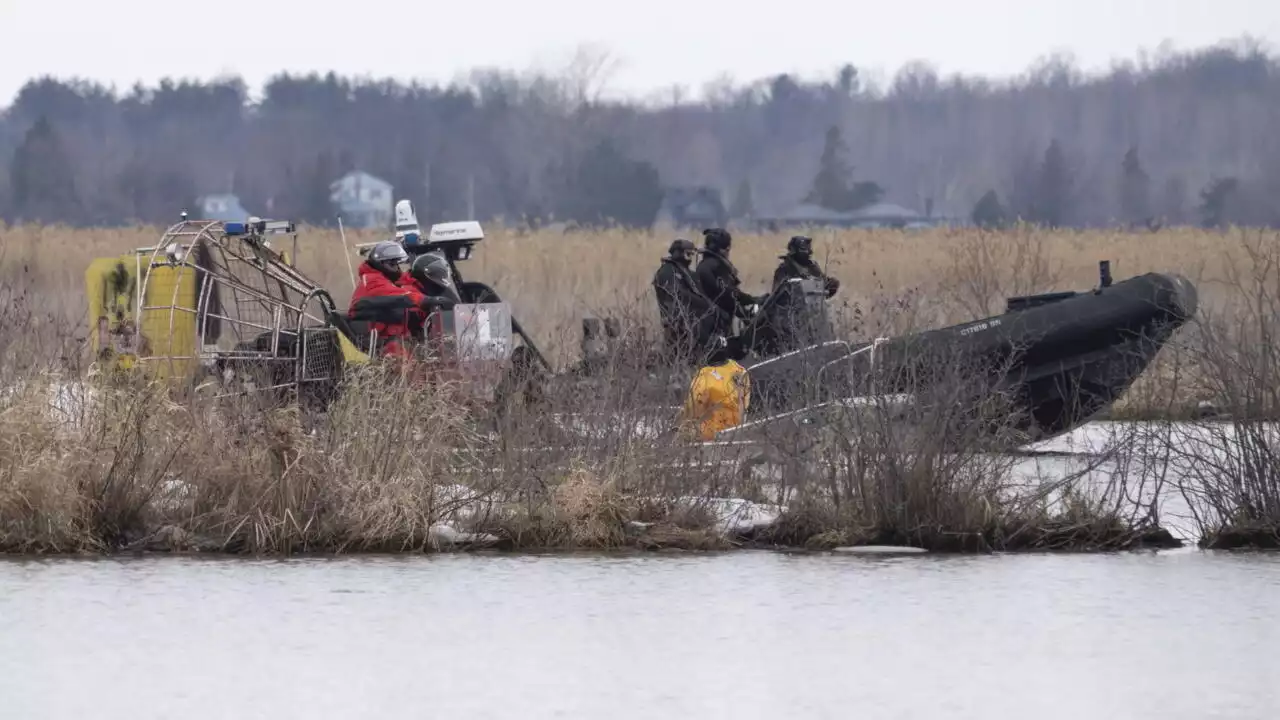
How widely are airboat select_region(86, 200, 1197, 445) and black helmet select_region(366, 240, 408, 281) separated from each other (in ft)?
1.36

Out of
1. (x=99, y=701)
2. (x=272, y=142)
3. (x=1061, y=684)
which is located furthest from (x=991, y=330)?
(x=272, y=142)

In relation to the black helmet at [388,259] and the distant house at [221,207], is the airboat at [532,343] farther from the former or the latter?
the distant house at [221,207]

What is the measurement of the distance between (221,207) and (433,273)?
2792 inches

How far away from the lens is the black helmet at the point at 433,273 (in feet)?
53.3

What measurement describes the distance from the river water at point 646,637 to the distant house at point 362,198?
62988 millimetres

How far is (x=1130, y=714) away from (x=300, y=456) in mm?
5119

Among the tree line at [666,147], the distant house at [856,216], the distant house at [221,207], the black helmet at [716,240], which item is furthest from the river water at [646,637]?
the distant house at [221,207]

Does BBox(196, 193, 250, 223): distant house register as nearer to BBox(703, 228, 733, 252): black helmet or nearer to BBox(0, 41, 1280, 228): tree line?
BBox(0, 41, 1280, 228): tree line

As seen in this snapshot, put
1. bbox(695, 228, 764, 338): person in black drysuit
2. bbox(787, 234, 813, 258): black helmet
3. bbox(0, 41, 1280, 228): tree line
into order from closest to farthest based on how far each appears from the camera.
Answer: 1. bbox(695, 228, 764, 338): person in black drysuit
2. bbox(787, 234, 813, 258): black helmet
3. bbox(0, 41, 1280, 228): tree line

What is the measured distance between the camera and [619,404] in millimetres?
13883

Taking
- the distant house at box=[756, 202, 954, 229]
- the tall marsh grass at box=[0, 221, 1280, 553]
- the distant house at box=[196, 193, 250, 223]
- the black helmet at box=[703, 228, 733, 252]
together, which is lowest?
the tall marsh grass at box=[0, 221, 1280, 553]

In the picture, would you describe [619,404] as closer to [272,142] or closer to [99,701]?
[99,701]

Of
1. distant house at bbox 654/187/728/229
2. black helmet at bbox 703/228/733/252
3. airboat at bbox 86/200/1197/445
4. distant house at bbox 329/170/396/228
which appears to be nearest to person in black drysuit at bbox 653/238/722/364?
black helmet at bbox 703/228/733/252

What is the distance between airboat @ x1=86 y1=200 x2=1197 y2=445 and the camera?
46.3 feet
